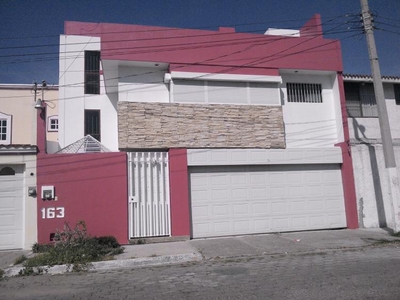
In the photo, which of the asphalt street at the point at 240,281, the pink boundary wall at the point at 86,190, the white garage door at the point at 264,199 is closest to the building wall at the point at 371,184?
the white garage door at the point at 264,199

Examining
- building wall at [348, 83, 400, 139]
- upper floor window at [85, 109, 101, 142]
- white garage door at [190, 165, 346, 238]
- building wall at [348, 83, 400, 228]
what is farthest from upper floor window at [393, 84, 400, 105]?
upper floor window at [85, 109, 101, 142]

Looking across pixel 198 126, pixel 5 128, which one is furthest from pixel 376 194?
pixel 5 128

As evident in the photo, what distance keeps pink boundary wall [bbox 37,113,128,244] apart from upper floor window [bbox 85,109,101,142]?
5.21 m

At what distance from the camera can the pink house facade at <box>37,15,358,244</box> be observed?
10568 millimetres

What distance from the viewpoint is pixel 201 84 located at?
1231 centimetres

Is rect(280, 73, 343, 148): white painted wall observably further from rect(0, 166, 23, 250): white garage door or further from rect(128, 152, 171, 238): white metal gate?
rect(0, 166, 23, 250): white garage door

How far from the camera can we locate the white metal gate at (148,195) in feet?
35.3

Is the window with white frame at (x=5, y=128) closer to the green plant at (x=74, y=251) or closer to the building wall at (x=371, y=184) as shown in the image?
the green plant at (x=74, y=251)

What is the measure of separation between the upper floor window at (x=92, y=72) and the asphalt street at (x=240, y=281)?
36.2 ft

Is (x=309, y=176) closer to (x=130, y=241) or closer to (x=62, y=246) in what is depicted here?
(x=130, y=241)

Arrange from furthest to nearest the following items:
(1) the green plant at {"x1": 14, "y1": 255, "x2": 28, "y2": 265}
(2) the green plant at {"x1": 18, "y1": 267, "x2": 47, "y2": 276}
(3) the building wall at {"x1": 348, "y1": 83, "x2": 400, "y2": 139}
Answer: (3) the building wall at {"x1": 348, "y1": 83, "x2": 400, "y2": 139} → (1) the green plant at {"x1": 14, "y1": 255, "x2": 28, "y2": 265} → (2) the green plant at {"x1": 18, "y1": 267, "x2": 47, "y2": 276}

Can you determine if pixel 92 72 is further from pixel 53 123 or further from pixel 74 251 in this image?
pixel 74 251

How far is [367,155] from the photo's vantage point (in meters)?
12.8

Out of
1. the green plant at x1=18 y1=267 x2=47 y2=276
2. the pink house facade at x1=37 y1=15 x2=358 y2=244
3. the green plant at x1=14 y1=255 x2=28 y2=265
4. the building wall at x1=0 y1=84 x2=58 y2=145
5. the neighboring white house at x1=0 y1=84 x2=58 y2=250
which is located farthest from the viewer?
the building wall at x1=0 y1=84 x2=58 y2=145
